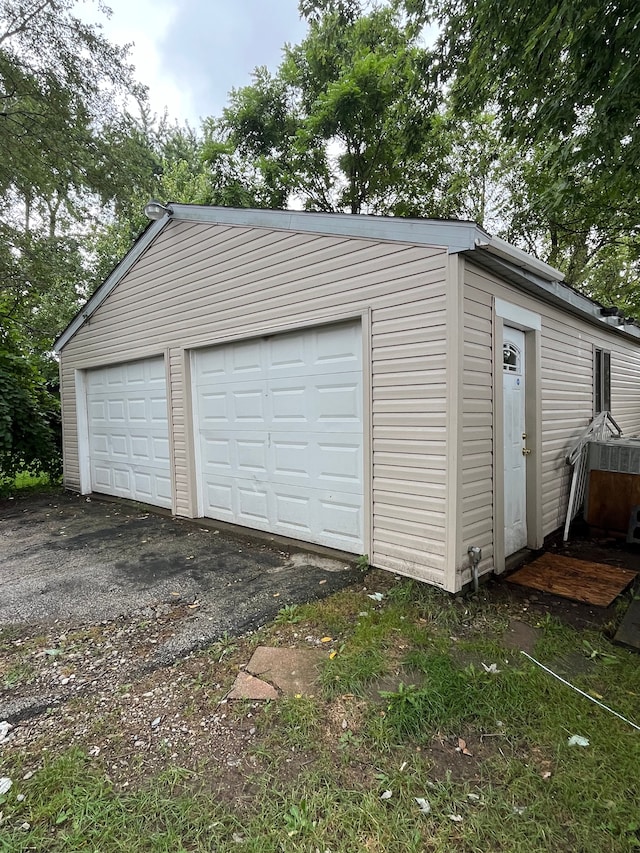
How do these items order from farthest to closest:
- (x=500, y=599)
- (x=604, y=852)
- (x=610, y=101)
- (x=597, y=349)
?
(x=597, y=349) → (x=500, y=599) → (x=610, y=101) → (x=604, y=852)

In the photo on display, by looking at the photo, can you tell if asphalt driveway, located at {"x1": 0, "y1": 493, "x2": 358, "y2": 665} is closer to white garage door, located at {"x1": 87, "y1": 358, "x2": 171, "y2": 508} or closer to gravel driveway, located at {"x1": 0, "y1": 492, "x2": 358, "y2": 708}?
gravel driveway, located at {"x1": 0, "y1": 492, "x2": 358, "y2": 708}

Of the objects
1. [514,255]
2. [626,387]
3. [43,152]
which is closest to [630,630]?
[514,255]

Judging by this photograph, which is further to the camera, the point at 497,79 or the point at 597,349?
the point at 597,349

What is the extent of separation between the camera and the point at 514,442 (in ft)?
13.4

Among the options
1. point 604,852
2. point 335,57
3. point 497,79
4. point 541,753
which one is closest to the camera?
point 604,852

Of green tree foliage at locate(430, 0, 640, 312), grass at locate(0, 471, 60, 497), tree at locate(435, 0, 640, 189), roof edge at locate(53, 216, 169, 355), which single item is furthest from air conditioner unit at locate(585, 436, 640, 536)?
grass at locate(0, 471, 60, 497)

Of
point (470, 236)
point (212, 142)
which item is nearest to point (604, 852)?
point (470, 236)

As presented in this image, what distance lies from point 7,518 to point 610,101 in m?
8.08

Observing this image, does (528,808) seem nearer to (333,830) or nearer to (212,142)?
(333,830)

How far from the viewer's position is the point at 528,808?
60.7 inches

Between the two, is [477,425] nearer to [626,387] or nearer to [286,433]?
[286,433]

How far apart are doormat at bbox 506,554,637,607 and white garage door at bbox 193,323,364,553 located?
150cm

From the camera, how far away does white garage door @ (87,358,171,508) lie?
6.18m

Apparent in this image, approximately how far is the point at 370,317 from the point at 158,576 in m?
2.96
